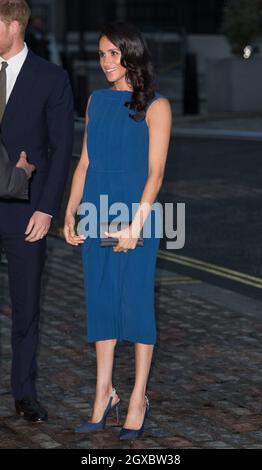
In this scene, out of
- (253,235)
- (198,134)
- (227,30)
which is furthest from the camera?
(227,30)

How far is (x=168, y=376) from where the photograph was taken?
763 centimetres

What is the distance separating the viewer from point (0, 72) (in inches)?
245

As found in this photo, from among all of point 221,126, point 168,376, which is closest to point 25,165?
point 168,376

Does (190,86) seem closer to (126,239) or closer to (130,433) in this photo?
(130,433)

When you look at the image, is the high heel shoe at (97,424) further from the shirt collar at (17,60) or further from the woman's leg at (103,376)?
the shirt collar at (17,60)

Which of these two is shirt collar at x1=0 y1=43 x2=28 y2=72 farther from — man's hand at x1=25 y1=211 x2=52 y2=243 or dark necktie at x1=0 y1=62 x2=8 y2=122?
man's hand at x1=25 y1=211 x2=52 y2=243

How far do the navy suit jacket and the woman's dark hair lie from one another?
38 centimetres

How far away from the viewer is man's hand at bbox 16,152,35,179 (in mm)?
5827

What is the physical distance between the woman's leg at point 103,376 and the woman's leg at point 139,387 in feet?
0.51

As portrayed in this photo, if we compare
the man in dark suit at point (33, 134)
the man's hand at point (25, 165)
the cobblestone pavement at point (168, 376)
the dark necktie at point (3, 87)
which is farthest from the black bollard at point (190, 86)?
the man's hand at point (25, 165)

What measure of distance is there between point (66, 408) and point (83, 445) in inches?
29.4

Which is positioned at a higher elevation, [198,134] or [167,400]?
[198,134]

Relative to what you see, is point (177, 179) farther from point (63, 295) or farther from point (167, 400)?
point (167, 400)

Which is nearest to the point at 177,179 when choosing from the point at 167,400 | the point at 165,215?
the point at 165,215
